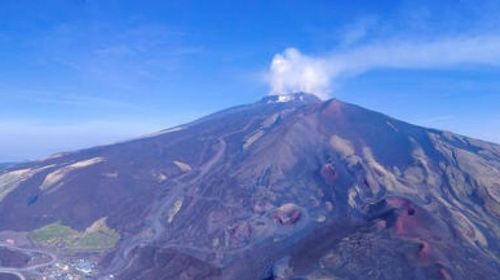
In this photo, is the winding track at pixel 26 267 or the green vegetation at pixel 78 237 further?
the green vegetation at pixel 78 237

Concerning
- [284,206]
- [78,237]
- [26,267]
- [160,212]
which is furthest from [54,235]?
[284,206]

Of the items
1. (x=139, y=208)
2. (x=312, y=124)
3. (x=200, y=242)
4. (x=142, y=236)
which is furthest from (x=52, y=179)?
(x=312, y=124)

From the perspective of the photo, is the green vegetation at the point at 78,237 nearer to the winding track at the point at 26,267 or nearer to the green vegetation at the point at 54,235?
the green vegetation at the point at 54,235

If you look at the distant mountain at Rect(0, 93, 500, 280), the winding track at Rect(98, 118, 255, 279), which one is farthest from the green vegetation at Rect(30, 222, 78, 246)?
the winding track at Rect(98, 118, 255, 279)

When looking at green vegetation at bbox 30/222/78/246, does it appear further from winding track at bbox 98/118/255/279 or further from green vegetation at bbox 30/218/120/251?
winding track at bbox 98/118/255/279

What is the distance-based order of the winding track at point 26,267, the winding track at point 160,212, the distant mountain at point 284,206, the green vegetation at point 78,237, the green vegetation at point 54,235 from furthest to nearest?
the green vegetation at point 54,235 → the green vegetation at point 78,237 → the winding track at point 160,212 → the winding track at point 26,267 → the distant mountain at point 284,206

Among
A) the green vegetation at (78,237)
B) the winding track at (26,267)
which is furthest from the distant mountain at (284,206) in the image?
the winding track at (26,267)

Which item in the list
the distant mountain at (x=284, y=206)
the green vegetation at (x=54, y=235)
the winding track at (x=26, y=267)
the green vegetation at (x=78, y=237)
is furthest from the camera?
the green vegetation at (x=54, y=235)
